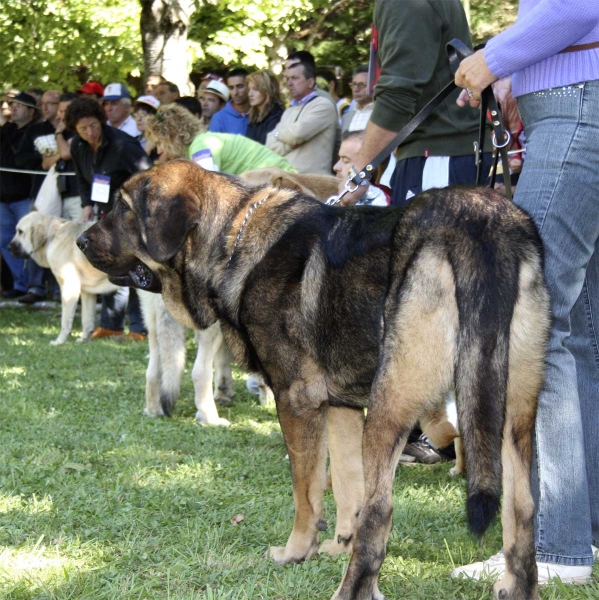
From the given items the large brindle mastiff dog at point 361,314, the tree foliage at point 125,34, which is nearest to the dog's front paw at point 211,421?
the large brindle mastiff dog at point 361,314

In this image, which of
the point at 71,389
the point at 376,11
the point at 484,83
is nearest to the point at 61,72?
the point at 71,389

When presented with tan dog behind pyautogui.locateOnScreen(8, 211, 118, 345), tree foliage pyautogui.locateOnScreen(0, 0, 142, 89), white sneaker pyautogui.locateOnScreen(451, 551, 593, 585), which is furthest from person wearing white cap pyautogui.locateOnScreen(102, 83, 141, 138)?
white sneaker pyautogui.locateOnScreen(451, 551, 593, 585)

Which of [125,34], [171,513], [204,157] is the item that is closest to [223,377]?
[204,157]

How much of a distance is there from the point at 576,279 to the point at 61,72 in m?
20.7

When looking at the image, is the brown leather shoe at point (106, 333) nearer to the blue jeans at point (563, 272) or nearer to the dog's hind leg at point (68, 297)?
the dog's hind leg at point (68, 297)

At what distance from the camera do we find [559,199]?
3.13m

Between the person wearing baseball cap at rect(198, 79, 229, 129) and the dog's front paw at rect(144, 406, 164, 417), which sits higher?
the person wearing baseball cap at rect(198, 79, 229, 129)

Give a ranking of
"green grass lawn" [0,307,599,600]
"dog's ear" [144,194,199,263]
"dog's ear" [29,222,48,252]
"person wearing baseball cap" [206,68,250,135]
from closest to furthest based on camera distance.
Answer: "green grass lawn" [0,307,599,600] → "dog's ear" [144,194,199,263] → "person wearing baseball cap" [206,68,250,135] → "dog's ear" [29,222,48,252]

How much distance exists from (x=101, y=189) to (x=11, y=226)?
A: 14.7ft

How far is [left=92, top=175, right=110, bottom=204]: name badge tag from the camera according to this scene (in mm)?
10109

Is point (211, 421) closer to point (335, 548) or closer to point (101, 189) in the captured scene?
point (335, 548)

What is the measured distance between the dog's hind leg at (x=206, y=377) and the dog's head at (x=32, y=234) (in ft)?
18.4

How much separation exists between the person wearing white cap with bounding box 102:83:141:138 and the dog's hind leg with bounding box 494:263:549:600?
9.92 meters

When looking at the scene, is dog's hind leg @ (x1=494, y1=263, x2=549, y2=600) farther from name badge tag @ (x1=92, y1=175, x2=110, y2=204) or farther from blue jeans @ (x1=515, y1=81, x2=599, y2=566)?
name badge tag @ (x1=92, y1=175, x2=110, y2=204)
